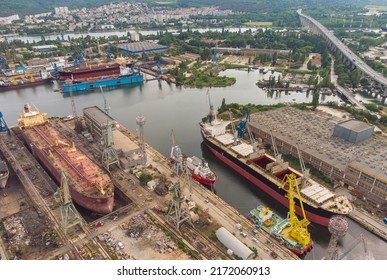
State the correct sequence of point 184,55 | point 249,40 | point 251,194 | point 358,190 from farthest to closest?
point 249,40, point 184,55, point 251,194, point 358,190

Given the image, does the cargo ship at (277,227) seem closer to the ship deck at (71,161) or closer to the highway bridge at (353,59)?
the ship deck at (71,161)

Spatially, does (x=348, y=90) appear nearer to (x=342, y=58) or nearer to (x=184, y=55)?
(x=342, y=58)

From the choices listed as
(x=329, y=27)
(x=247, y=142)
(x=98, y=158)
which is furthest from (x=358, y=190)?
(x=329, y=27)

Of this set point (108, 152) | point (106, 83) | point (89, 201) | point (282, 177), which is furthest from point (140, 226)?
point (106, 83)

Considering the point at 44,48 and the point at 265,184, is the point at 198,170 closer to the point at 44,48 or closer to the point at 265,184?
the point at 265,184

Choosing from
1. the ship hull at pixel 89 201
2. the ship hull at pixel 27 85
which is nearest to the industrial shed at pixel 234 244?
the ship hull at pixel 89 201

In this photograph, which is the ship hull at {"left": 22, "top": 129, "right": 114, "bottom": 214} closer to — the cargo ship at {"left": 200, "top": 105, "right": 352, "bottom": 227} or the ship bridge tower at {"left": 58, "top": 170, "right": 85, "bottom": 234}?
the ship bridge tower at {"left": 58, "top": 170, "right": 85, "bottom": 234}
